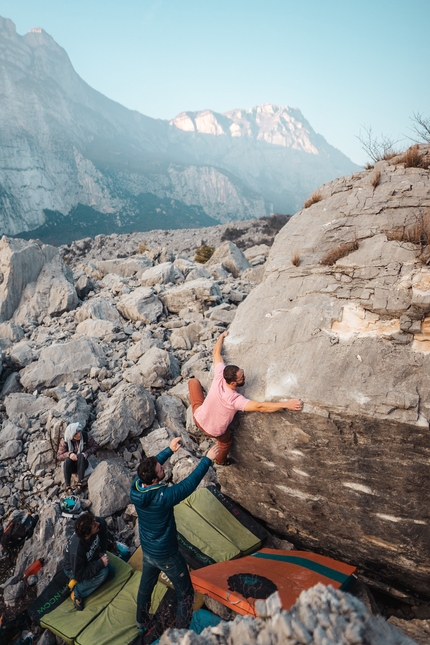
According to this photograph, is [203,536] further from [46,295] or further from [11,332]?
[46,295]

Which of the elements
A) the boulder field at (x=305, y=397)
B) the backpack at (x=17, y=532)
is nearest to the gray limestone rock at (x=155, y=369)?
the boulder field at (x=305, y=397)

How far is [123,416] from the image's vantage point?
6.25 metres

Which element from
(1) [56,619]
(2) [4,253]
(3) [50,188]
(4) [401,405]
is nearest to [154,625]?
(1) [56,619]

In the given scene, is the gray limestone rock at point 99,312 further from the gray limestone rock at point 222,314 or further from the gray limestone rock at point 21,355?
the gray limestone rock at point 222,314

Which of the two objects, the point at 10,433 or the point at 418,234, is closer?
the point at 418,234

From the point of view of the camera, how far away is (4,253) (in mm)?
11484

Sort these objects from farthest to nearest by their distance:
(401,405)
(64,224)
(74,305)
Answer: (64,224) → (74,305) → (401,405)

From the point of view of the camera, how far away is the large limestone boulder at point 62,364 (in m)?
7.39

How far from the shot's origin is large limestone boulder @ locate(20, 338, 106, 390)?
739 centimetres

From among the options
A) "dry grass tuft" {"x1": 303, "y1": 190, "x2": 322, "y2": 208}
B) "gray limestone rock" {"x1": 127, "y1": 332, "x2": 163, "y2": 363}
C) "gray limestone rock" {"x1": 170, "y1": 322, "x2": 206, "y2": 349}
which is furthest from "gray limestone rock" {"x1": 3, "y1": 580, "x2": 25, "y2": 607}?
"dry grass tuft" {"x1": 303, "y1": 190, "x2": 322, "y2": 208}

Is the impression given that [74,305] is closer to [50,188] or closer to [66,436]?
[66,436]

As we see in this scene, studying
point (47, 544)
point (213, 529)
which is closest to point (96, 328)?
point (47, 544)

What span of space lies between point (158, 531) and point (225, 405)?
1462mm

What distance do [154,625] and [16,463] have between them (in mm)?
3507
